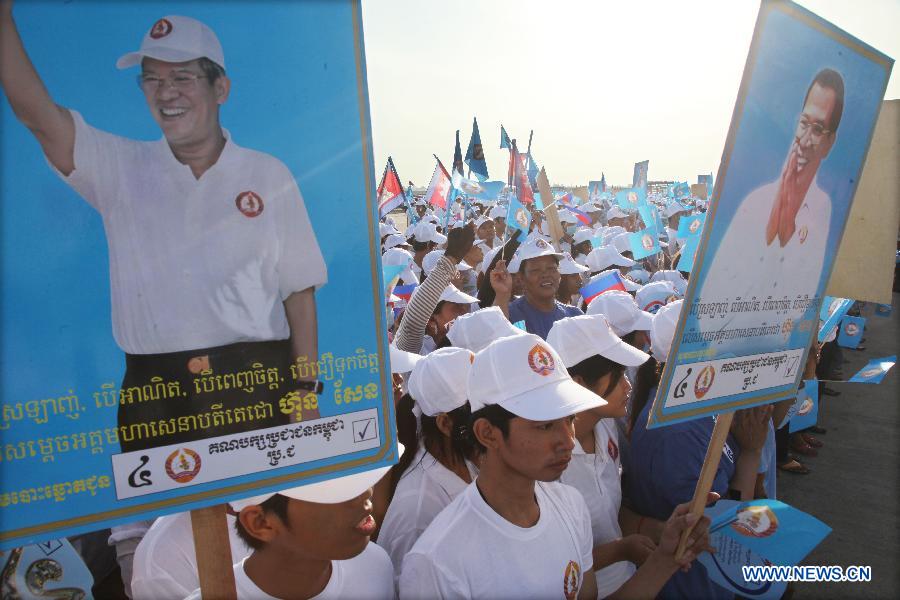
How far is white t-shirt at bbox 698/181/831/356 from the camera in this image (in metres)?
1.83

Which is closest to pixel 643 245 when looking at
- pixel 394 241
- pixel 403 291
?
pixel 403 291

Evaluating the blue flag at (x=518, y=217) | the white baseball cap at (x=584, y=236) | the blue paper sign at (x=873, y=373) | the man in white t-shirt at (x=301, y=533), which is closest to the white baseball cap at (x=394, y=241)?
the white baseball cap at (x=584, y=236)

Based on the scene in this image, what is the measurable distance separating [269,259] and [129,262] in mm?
275

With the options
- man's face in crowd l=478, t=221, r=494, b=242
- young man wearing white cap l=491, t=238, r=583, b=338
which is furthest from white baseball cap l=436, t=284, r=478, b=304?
man's face in crowd l=478, t=221, r=494, b=242

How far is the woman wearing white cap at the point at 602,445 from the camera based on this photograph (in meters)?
2.40

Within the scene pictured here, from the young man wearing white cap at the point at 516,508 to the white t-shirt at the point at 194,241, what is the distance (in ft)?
3.00

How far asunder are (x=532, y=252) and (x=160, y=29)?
4410mm

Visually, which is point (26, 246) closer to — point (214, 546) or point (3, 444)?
point (3, 444)

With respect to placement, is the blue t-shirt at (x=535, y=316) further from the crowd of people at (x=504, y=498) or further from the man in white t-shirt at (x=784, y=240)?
the man in white t-shirt at (x=784, y=240)

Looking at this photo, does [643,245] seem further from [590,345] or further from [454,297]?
[590,345]

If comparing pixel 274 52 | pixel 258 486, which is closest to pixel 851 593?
pixel 258 486

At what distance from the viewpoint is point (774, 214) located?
1927 mm

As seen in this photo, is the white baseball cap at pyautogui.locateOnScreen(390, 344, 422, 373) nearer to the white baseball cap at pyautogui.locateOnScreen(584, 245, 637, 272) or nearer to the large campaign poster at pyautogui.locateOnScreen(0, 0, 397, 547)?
the large campaign poster at pyautogui.locateOnScreen(0, 0, 397, 547)

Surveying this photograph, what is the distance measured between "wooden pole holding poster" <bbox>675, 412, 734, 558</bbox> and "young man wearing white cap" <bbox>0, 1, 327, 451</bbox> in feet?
4.93
